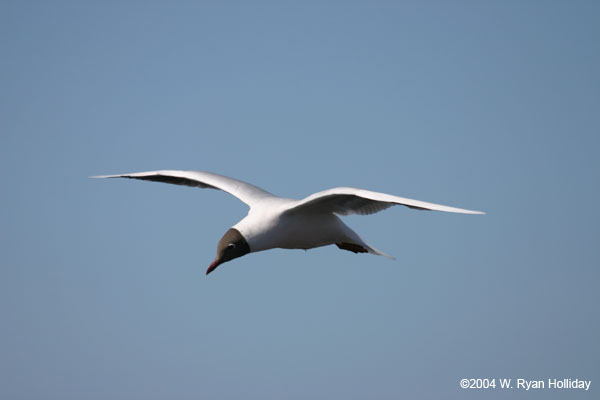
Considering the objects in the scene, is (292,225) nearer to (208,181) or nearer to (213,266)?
(213,266)

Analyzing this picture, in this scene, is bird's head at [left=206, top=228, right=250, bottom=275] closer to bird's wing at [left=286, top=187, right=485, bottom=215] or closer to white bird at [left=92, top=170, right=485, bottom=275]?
white bird at [left=92, top=170, right=485, bottom=275]

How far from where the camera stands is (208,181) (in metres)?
11.5

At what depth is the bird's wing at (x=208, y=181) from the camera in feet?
35.7

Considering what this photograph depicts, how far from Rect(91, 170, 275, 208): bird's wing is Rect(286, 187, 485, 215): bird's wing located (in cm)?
121

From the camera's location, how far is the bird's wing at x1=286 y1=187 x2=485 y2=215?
8453mm

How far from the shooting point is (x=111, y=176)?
41.0 feet

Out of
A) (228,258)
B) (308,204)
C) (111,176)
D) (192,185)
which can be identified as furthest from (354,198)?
(111,176)

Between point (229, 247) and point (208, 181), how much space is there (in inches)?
75.9

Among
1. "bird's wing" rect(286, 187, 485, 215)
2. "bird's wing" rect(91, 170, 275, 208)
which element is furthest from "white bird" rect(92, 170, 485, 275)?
"bird's wing" rect(91, 170, 275, 208)

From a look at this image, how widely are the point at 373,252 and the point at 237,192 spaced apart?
84.5 inches

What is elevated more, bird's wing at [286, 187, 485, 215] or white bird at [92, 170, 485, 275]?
bird's wing at [286, 187, 485, 215]

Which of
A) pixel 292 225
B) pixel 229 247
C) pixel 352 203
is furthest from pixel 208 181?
pixel 352 203

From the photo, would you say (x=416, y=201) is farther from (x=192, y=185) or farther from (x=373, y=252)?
(x=192, y=185)

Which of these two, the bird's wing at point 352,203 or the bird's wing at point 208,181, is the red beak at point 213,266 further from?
the bird's wing at point 352,203
